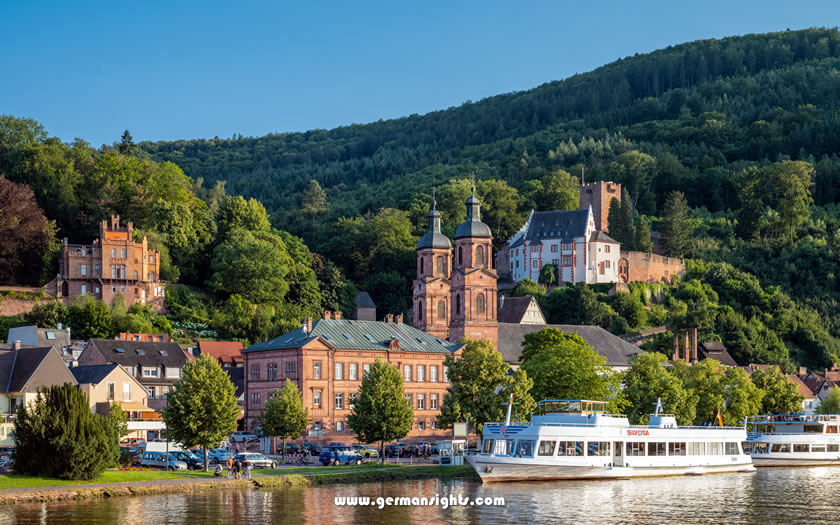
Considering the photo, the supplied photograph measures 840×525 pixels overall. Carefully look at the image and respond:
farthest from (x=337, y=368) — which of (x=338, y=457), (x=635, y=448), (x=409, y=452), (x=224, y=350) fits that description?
(x=635, y=448)

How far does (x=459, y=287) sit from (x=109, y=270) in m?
36.3

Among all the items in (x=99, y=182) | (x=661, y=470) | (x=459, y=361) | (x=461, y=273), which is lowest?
(x=661, y=470)

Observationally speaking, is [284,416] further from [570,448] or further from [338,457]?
[570,448]

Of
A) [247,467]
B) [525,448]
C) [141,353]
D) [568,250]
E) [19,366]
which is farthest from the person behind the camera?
[568,250]

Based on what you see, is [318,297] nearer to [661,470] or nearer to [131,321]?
[131,321]

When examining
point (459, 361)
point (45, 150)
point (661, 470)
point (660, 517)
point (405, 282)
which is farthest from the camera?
point (405, 282)

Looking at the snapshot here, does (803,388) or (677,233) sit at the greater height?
(677,233)

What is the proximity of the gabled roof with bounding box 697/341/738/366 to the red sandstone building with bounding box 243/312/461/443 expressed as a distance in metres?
40.9

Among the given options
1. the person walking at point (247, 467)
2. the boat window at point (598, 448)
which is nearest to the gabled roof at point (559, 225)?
the boat window at point (598, 448)

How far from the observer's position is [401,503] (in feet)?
181

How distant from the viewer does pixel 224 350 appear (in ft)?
358

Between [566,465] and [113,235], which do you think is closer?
[566,465]

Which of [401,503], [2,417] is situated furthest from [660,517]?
[2,417]

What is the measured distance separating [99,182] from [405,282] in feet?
120
